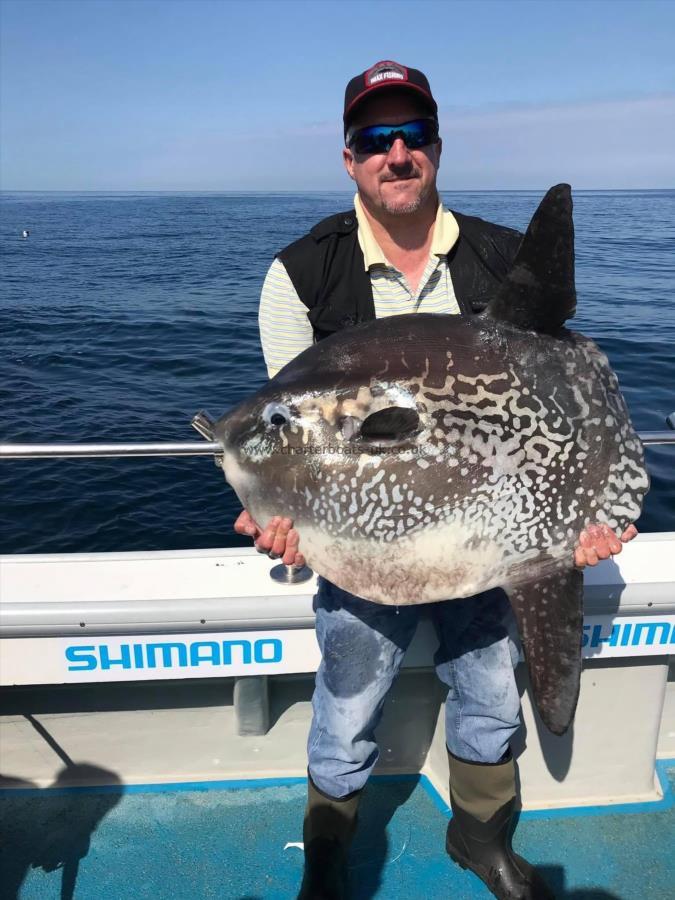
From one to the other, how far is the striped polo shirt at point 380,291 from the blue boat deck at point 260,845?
1936 millimetres

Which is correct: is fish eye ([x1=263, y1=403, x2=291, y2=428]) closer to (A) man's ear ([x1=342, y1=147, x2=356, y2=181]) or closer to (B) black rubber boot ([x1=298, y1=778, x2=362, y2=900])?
(A) man's ear ([x1=342, y1=147, x2=356, y2=181])

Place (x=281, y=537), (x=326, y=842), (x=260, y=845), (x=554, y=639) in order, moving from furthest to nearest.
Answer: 1. (x=260, y=845)
2. (x=326, y=842)
3. (x=554, y=639)
4. (x=281, y=537)

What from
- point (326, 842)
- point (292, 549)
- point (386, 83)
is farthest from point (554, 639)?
point (386, 83)

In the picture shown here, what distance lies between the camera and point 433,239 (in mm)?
2404

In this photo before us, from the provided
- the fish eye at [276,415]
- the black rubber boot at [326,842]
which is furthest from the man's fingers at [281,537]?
the black rubber boot at [326,842]

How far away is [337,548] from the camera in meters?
1.93

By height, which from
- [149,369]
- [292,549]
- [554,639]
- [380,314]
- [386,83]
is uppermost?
[386,83]

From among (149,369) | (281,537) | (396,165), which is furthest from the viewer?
(149,369)

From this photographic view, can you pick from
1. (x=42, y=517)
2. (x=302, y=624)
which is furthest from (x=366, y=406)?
(x=42, y=517)

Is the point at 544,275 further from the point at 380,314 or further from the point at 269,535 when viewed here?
the point at 269,535

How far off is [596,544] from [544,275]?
0.73 metres

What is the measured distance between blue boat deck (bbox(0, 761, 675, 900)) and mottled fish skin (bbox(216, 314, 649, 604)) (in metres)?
1.52

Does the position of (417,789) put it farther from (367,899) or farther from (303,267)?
(303,267)

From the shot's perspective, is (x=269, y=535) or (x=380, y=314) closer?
(x=269, y=535)
